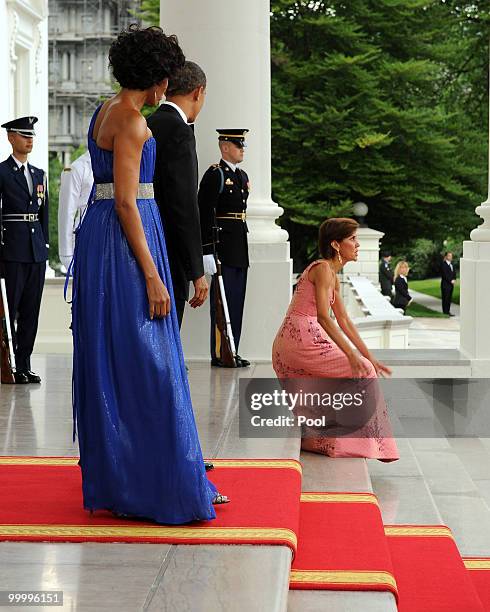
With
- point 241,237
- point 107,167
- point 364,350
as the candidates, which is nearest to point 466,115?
point 241,237

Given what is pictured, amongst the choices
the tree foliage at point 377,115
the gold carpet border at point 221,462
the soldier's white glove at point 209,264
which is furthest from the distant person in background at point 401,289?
the gold carpet border at point 221,462

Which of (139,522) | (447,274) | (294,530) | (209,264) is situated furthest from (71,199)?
(447,274)

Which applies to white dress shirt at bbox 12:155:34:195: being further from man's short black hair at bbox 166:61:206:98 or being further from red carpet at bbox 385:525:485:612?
red carpet at bbox 385:525:485:612

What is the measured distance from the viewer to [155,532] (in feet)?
16.5

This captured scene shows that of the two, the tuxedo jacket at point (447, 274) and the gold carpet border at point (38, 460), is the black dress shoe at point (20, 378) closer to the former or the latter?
the gold carpet border at point (38, 460)

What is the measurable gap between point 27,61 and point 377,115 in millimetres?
18628

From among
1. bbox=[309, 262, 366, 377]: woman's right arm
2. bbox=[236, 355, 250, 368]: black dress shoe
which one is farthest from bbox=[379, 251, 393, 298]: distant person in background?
Answer: bbox=[309, 262, 366, 377]: woman's right arm

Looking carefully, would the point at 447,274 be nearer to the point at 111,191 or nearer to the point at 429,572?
the point at 429,572

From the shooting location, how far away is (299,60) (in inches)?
1449

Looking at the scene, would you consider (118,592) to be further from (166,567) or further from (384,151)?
(384,151)

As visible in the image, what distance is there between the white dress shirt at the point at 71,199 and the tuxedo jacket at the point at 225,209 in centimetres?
108

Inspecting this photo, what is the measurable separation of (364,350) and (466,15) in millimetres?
33099

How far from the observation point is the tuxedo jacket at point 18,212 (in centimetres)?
984

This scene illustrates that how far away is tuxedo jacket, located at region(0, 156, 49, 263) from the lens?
9836 millimetres
